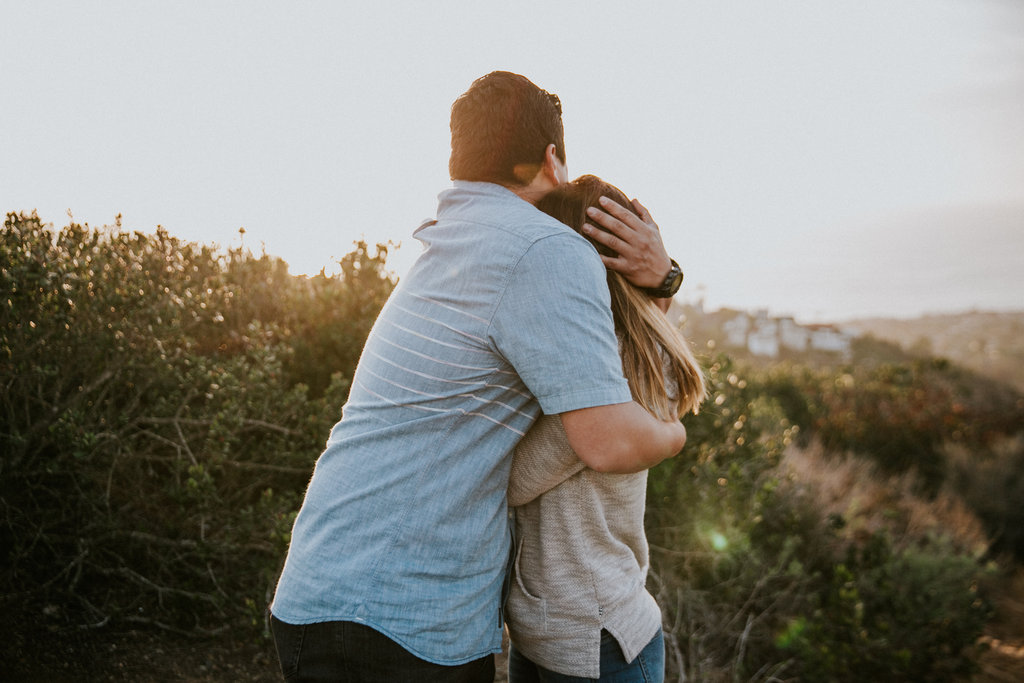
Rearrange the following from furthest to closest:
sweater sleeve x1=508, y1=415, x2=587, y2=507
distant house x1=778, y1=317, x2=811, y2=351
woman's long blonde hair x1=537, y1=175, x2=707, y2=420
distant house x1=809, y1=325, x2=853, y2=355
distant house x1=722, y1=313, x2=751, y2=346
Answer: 1. distant house x1=722, y1=313, x2=751, y2=346
2. distant house x1=778, y1=317, x2=811, y2=351
3. distant house x1=809, y1=325, x2=853, y2=355
4. woman's long blonde hair x1=537, y1=175, x2=707, y2=420
5. sweater sleeve x1=508, y1=415, x2=587, y2=507

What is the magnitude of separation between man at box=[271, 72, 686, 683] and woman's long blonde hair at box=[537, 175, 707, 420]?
168 millimetres

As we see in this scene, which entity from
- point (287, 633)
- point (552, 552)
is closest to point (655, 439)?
point (552, 552)

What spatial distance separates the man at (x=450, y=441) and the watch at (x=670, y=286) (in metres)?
0.42

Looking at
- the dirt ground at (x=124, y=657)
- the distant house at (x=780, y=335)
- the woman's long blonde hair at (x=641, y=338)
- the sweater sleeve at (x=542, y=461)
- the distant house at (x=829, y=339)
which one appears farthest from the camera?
the distant house at (x=780, y=335)

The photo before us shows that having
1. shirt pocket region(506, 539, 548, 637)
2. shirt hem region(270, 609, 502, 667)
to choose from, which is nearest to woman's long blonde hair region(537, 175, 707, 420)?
shirt pocket region(506, 539, 548, 637)

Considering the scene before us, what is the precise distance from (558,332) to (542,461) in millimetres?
338

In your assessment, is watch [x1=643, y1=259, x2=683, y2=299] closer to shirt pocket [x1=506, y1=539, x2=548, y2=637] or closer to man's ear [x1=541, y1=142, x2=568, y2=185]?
man's ear [x1=541, y1=142, x2=568, y2=185]

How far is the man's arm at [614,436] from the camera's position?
1.22 m

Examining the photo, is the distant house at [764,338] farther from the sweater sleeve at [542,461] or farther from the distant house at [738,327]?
the sweater sleeve at [542,461]

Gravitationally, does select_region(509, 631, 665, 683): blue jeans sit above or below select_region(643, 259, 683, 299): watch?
below

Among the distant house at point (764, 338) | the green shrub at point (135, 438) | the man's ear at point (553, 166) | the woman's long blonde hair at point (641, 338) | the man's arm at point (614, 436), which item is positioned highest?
the man's ear at point (553, 166)

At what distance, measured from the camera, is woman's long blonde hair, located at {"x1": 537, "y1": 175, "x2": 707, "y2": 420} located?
1.49 meters

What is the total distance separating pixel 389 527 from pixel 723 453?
4.07 m

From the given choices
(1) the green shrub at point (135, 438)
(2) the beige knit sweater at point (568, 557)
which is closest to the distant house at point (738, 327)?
(1) the green shrub at point (135, 438)
